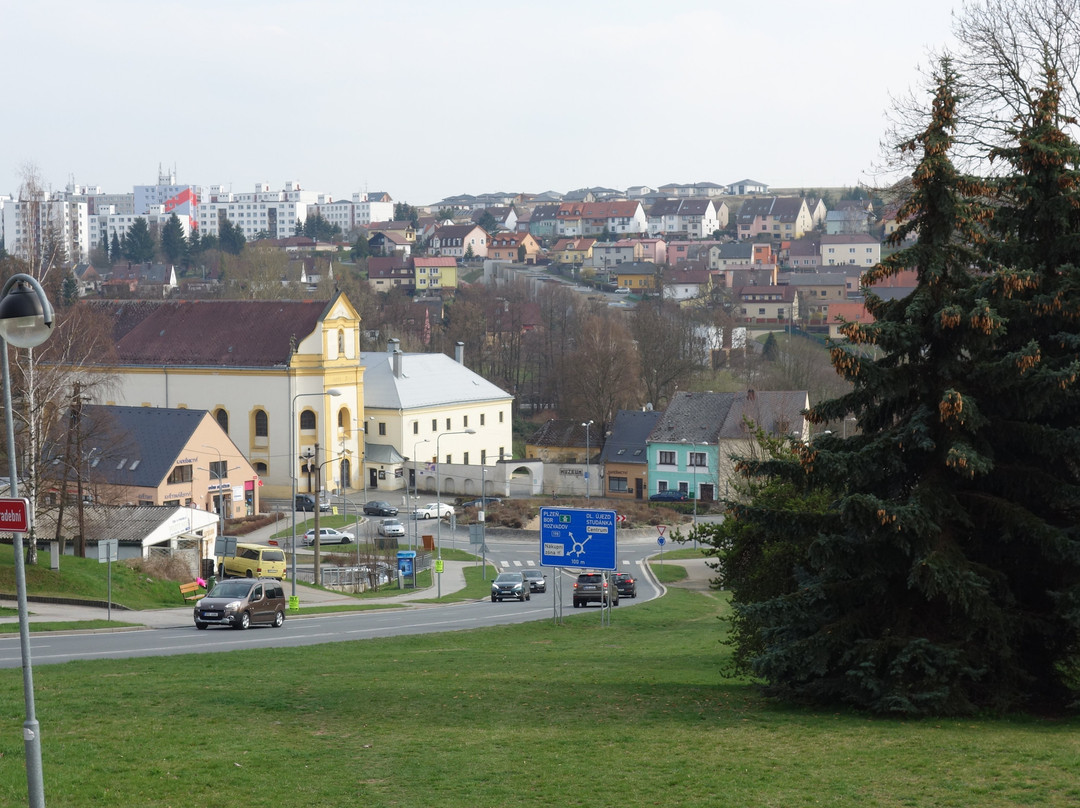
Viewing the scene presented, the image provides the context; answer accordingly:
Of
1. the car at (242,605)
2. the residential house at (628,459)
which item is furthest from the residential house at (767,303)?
the car at (242,605)

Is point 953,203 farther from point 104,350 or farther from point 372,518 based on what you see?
point 372,518

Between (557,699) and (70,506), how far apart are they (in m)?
33.8

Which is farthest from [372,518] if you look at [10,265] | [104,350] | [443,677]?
[443,677]

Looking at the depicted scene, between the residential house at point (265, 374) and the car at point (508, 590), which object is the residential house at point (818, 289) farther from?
the car at point (508, 590)

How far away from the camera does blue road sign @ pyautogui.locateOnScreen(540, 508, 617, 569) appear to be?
30.4m

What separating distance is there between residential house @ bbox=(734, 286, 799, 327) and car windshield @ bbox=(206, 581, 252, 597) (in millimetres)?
122099

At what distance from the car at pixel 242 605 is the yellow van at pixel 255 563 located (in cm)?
1477

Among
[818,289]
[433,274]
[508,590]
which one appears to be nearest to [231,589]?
[508,590]

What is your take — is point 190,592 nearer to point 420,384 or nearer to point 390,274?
point 420,384

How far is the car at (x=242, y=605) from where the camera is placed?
30766 mm

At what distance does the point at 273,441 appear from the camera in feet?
262

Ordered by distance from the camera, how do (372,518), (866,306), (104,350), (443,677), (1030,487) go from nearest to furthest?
(1030,487) → (866,306) → (443,677) → (104,350) → (372,518)

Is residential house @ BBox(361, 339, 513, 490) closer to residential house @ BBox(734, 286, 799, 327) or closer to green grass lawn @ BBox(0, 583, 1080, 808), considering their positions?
green grass lawn @ BBox(0, 583, 1080, 808)

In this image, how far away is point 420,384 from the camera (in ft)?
285
